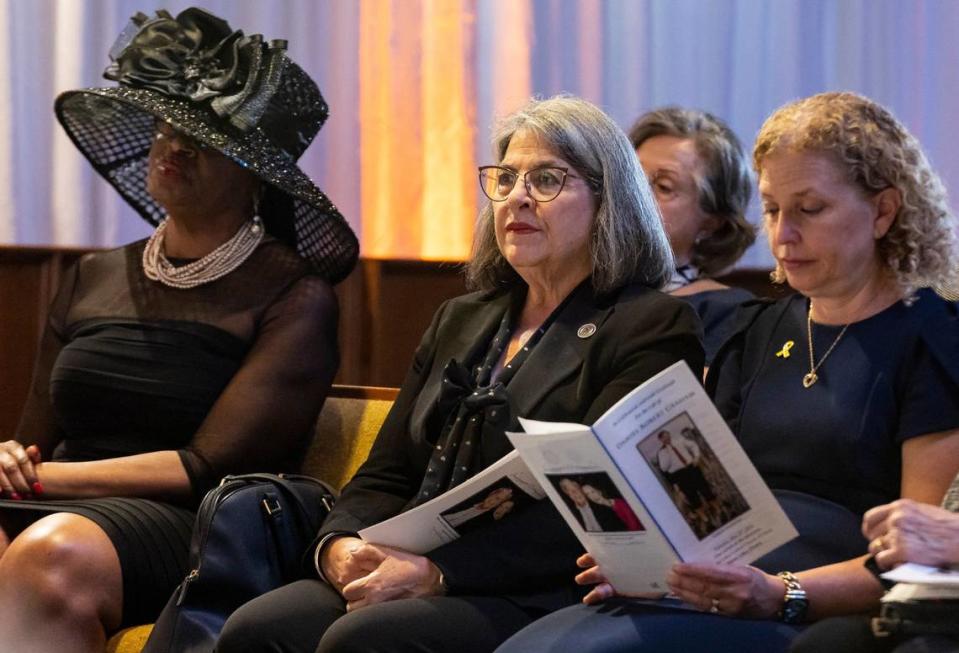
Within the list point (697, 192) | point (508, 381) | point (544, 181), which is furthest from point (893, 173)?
point (697, 192)

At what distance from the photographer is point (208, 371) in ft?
10.4

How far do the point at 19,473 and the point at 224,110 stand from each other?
934 mm

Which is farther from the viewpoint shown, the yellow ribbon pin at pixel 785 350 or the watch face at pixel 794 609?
the yellow ribbon pin at pixel 785 350

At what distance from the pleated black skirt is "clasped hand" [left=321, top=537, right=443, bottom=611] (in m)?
0.57

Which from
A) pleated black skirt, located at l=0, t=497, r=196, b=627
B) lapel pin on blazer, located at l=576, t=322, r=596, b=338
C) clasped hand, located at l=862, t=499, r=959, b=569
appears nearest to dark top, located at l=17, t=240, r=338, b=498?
pleated black skirt, located at l=0, t=497, r=196, b=627

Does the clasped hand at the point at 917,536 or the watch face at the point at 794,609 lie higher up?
the clasped hand at the point at 917,536

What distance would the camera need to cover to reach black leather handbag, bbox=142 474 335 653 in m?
2.56

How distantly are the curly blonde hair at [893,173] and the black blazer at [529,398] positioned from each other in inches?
15.3

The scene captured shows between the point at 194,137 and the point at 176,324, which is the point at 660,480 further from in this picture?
the point at 194,137

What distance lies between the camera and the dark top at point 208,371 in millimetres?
3084

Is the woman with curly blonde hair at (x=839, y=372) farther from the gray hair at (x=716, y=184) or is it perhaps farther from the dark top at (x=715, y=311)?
the gray hair at (x=716, y=184)

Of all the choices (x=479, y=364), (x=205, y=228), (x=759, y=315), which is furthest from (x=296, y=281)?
(x=759, y=315)

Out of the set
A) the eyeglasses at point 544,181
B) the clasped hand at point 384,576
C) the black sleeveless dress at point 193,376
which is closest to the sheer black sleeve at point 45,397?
the black sleeveless dress at point 193,376

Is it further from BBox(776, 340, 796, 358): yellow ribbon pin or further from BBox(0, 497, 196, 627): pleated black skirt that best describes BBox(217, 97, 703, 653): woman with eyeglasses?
BBox(0, 497, 196, 627): pleated black skirt
